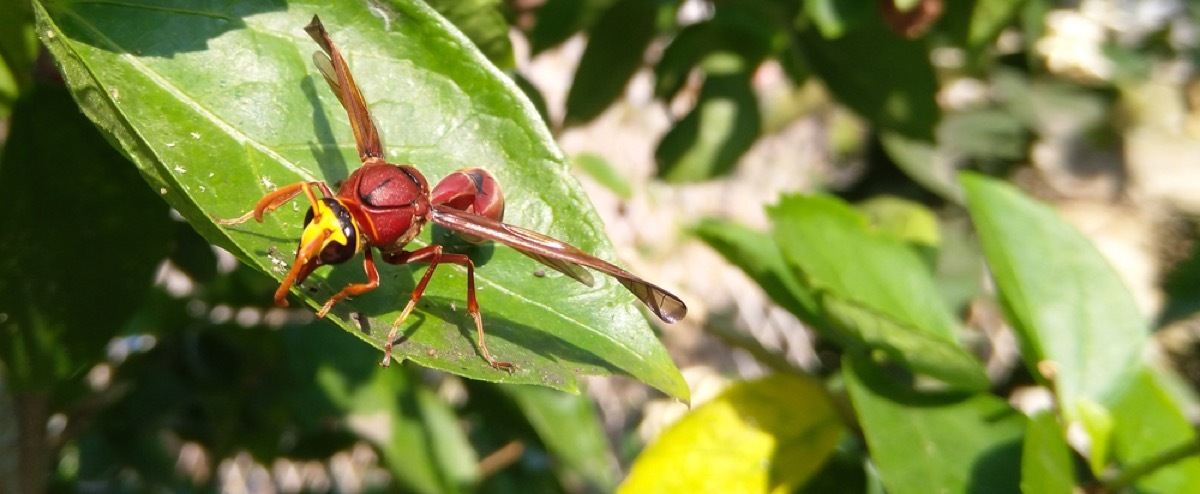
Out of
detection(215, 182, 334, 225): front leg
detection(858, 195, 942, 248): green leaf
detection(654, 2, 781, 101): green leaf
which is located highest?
detection(215, 182, 334, 225): front leg

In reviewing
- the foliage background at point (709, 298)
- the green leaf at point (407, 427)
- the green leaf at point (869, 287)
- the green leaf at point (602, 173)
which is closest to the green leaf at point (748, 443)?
the foliage background at point (709, 298)

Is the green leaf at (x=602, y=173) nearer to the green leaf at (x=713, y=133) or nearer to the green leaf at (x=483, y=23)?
the green leaf at (x=713, y=133)

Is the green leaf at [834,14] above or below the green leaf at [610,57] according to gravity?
above

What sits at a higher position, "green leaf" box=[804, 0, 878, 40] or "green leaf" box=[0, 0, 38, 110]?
"green leaf" box=[0, 0, 38, 110]

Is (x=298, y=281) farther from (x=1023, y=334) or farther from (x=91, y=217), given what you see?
(x=1023, y=334)

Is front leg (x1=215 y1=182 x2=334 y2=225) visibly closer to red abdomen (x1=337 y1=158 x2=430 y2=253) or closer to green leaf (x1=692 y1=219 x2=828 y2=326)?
red abdomen (x1=337 y1=158 x2=430 y2=253)

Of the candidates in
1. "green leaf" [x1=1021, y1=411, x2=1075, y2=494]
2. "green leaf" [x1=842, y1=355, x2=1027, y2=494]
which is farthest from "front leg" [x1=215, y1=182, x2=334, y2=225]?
"green leaf" [x1=1021, y1=411, x2=1075, y2=494]

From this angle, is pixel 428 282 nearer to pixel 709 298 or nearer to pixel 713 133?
pixel 713 133

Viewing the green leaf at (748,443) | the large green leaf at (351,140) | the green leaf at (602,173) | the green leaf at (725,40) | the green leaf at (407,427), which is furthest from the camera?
the green leaf at (602,173)
